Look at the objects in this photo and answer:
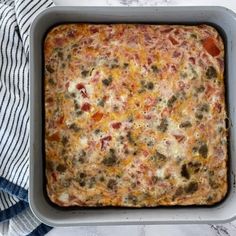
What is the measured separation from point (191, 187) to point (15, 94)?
1.71 feet

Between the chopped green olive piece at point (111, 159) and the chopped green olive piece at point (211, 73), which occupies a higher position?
the chopped green olive piece at point (211, 73)

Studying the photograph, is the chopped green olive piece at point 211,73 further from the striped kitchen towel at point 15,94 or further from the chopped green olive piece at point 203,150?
the striped kitchen towel at point 15,94

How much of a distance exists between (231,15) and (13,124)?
0.63 metres

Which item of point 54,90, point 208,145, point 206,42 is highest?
point 206,42

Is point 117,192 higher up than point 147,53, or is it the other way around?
point 147,53

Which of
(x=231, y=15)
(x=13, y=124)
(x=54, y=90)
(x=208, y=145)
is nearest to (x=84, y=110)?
(x=54, y=90)

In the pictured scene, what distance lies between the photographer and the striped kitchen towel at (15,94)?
146 cm

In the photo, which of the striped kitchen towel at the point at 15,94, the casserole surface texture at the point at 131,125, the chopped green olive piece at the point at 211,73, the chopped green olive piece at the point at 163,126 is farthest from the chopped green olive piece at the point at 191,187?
the striped kitchen towel at the point at 15,94

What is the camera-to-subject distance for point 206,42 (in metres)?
1.42

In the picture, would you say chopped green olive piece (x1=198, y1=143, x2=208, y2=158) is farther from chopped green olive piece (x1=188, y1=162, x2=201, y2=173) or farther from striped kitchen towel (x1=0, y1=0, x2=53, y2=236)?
striped kitchen towel (x1=0, y1=0, x2=53, y2=236)

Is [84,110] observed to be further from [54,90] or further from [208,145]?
[208,145]

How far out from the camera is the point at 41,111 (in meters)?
1.38

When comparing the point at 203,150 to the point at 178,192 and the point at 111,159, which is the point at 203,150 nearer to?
the point at 178,192

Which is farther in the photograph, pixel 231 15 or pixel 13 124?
pixel 13 124
